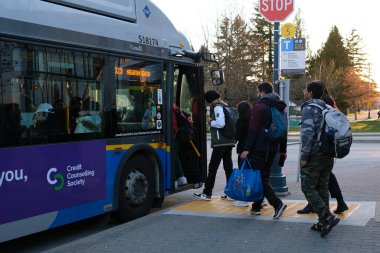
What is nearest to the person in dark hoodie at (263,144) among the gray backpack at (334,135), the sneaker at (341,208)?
the sneaker at (341,208)

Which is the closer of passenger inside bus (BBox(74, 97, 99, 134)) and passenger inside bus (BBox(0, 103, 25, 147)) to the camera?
passenger inside bus (BBox(0, 103, 25, 147))

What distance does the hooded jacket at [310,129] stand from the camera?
18.5ft

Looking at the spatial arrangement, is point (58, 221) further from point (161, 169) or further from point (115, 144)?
point (161, 169)

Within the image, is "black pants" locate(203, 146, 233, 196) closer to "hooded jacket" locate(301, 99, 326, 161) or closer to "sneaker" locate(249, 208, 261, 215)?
"sneaker" locate(249, 208, 261, 215)

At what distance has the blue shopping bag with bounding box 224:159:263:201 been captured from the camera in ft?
21.3

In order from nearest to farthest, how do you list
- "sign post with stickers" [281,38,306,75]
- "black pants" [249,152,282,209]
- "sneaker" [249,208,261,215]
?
1. "black pants" [249,152,282,209]
2. "sneaker" [249,208,261,215]
3. "sign post with stickers" [281,38,306,75]

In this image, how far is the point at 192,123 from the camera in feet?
28.5

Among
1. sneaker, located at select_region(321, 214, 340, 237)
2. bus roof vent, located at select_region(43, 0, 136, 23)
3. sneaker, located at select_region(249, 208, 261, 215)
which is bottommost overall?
sneaker, located at select_region(249, 208, 261, 215)

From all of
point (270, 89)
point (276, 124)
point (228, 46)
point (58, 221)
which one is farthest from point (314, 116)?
point (228, 46)

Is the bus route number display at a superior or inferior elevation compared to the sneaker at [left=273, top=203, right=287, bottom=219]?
superior

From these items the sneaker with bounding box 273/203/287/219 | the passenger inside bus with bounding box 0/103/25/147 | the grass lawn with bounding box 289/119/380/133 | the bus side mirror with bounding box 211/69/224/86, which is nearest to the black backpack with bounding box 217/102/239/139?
the bus side mirror with bounding box 211/69/224/86

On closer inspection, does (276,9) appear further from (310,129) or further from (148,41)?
(310,129)

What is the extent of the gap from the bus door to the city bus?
47cm

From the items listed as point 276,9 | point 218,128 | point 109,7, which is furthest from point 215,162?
point 276,9
